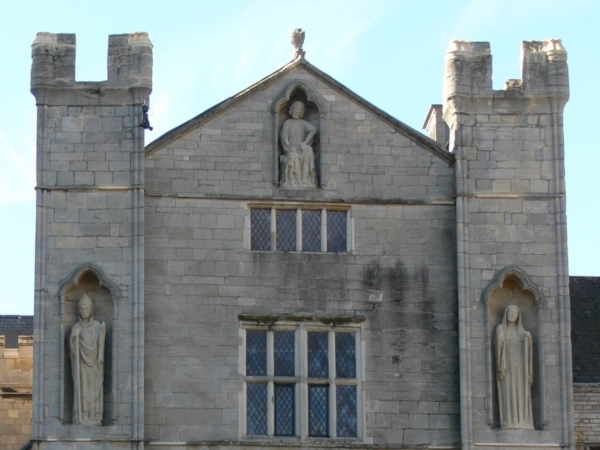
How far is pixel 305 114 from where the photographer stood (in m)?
26.8

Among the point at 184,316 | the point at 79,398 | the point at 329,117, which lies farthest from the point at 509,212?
the point at 79,398

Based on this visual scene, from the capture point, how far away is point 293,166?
86.5ft

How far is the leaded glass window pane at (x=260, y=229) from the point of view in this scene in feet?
85.6

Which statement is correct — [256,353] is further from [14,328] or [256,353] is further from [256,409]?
[14,328]

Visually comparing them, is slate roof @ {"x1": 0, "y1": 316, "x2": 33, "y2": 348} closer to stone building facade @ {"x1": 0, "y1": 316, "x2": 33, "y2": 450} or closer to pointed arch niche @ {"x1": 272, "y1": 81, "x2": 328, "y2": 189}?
stone building facade @ {"x1": 0, "y1": 316, "x2": 33, "y2": 450}

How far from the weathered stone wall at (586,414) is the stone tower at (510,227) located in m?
1.57

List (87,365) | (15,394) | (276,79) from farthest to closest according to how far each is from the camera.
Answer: (15,394), (276,79), (87,365)

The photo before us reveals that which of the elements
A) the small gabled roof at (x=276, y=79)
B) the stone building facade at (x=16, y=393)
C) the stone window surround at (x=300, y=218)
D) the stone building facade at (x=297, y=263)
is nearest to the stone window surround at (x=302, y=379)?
the stone building facade at (x=297, y=263)

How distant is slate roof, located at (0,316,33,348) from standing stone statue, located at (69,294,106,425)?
780 centimetres

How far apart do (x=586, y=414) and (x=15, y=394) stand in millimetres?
10022

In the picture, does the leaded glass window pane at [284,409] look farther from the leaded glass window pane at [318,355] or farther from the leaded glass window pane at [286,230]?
the leaded glass window pane at [286,230]

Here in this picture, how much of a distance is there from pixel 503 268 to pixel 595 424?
3037 millimetres

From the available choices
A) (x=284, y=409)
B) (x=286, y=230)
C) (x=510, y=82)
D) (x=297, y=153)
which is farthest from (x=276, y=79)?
(x=284, y=409)

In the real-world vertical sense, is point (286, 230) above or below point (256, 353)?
above
